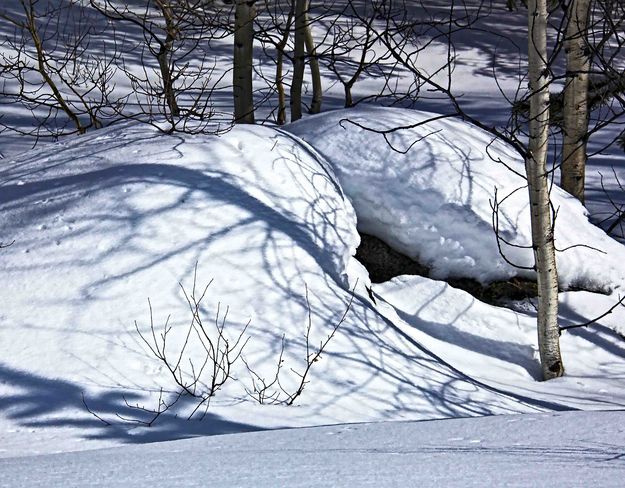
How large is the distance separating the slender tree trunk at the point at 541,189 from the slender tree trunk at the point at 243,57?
322cm

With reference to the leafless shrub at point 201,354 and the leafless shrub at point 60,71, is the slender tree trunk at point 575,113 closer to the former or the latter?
the leafless shrub at point 201,354

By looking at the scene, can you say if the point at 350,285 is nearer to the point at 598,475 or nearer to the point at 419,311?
the point at 419,311

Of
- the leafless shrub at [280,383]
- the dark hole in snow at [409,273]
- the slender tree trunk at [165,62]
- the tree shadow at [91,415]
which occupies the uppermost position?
the slender tree trunk at [165,62]

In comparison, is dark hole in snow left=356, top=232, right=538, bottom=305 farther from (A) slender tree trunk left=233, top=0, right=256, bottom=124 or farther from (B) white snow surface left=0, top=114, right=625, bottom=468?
(A) slender tree trunk left=233, top=0, right=256, bottom=124

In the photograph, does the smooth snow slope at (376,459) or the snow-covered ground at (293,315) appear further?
the snow-covered ground at (293,315)

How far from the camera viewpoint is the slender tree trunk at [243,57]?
26.7 feet

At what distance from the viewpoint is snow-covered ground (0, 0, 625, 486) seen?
305 centimetres

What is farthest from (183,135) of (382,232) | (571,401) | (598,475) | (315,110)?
(598,475)

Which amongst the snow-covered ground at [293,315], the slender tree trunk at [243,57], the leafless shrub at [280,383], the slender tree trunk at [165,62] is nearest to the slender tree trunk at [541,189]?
the snow-covered ground at [293,315]

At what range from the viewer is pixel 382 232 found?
7.25 metres

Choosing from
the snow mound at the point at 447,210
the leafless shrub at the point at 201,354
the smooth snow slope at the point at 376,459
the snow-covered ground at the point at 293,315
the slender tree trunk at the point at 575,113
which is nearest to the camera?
the smooth snow slope at the point at 376,459

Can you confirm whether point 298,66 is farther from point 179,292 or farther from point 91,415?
point 91,415

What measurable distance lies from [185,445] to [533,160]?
322 cm

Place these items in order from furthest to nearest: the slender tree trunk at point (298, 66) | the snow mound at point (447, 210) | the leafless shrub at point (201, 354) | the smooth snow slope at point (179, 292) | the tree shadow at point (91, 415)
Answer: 1. the slender tree trunk at point (298, 66)
2. the snow mound at point (447, 210)
3. the leafless shrub at point (201, 354)
4. the smooth snow slope at point (179, 292)
5. the tree shadow at point (91, 415)
